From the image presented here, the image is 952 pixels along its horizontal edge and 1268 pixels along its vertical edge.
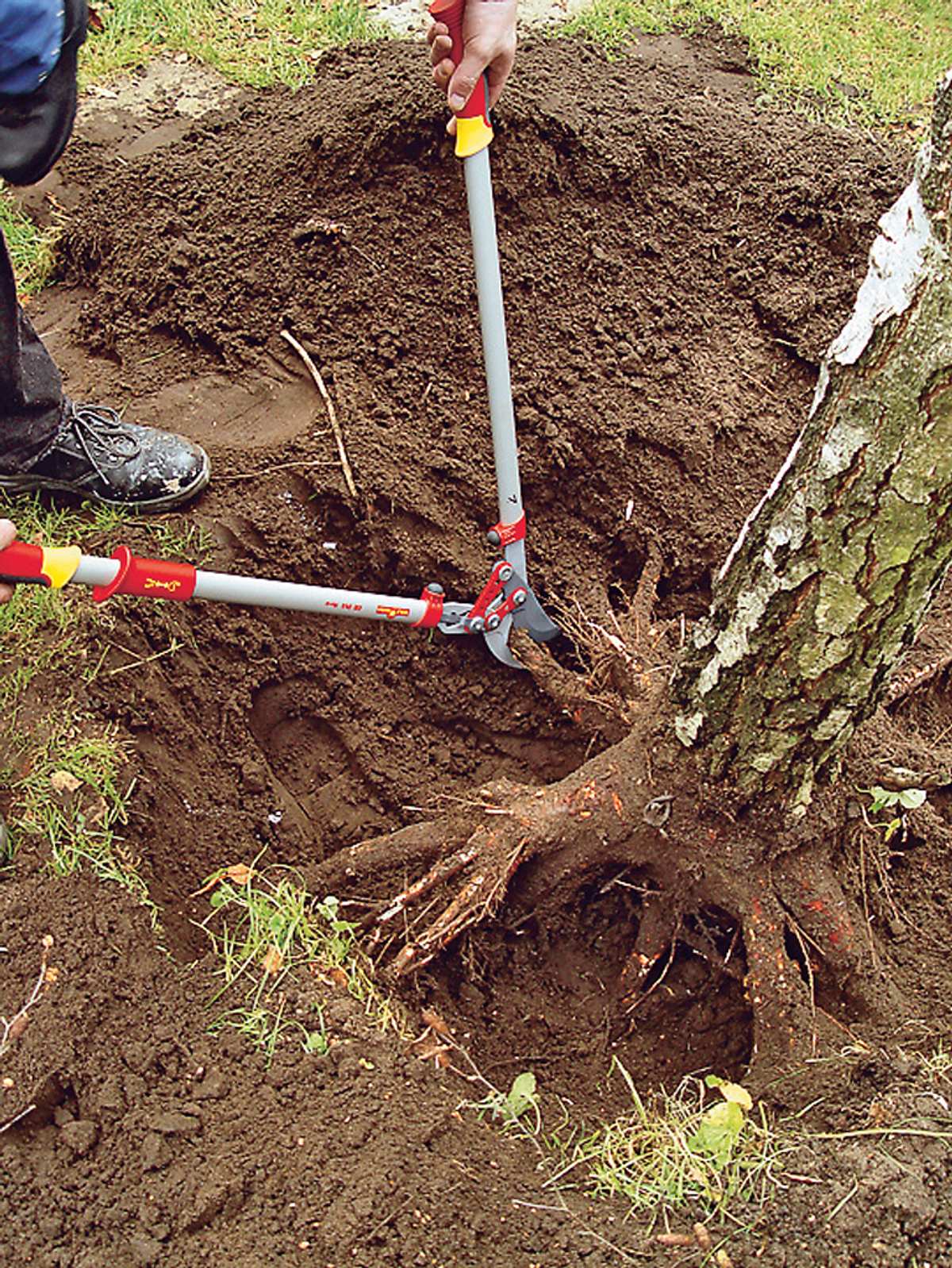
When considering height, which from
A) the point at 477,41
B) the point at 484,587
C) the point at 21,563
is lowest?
the point at 484,587

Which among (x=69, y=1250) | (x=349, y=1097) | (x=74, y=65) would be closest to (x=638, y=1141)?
(x=349, y=1097)

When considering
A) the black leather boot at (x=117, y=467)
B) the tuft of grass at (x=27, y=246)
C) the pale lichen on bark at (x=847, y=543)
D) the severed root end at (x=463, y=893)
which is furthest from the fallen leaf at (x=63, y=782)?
the tuft of grass at (x=27, y=246)

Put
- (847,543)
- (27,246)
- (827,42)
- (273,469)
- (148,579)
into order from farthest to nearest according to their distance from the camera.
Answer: (827,42) < (27,246) < (273,469) < (148,579) < (847,543)

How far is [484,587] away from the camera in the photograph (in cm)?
271

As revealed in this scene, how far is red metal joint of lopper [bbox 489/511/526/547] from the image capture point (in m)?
2.53

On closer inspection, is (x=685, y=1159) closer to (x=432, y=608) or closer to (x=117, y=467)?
(x=432, y=608)

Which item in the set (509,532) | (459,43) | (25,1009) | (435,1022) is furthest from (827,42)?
(25,1009)

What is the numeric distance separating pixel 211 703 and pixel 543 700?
789mm

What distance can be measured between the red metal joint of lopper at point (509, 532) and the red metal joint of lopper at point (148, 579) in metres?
0.74

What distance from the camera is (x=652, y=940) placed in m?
2.27

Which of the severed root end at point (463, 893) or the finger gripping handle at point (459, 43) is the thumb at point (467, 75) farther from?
the severed root end at point (463, 893)

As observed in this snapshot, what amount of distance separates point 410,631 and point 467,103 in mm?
1170

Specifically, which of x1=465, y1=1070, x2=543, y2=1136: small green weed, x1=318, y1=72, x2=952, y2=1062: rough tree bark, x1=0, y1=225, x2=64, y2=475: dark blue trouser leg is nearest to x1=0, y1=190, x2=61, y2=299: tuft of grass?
x1=0, y1=225, x2=64, y2=475: dark blue trouser leg

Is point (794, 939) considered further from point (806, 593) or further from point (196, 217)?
point (196, 217)
